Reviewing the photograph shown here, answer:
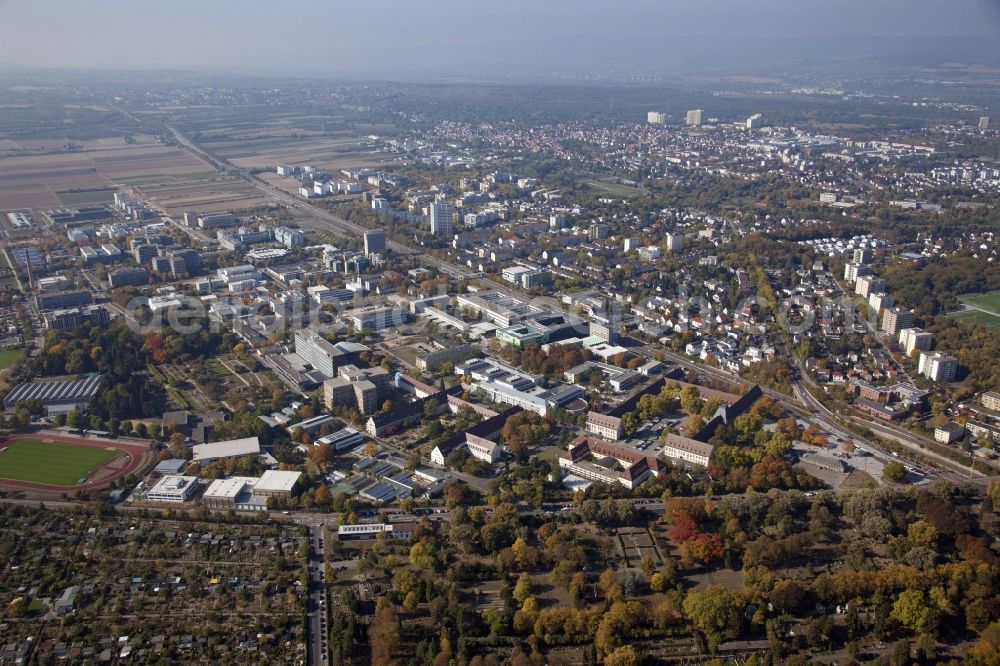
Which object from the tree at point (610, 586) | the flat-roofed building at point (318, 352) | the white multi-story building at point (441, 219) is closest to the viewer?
the tree at point (610, 586)

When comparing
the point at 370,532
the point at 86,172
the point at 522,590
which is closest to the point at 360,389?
the point at 370,532

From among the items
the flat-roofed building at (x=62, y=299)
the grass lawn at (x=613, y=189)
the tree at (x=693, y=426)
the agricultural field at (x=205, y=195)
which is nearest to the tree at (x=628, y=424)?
the tree at (x=693, y=426)

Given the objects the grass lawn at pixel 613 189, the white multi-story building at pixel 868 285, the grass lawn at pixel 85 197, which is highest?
the grass lawn at pixel 613 189

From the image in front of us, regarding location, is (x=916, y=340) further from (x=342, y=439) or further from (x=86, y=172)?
(x=86, y=172)

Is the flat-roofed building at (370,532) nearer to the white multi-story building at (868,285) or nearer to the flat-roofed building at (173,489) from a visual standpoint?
the flat-roofed building at (173,489)

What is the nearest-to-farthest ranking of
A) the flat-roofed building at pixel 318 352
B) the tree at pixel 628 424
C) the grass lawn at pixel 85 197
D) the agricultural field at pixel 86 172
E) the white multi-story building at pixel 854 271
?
the tree at pixel 628 424 → the flat-roofed building at pixel 318 352 → the white multi-story building at pixel 854 271 → the grass lawn at pixel 85 197 → the agricultural field at pixel 86 172

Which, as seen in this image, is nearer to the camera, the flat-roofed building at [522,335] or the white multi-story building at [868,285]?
the flat-roofed building at [522,335]
